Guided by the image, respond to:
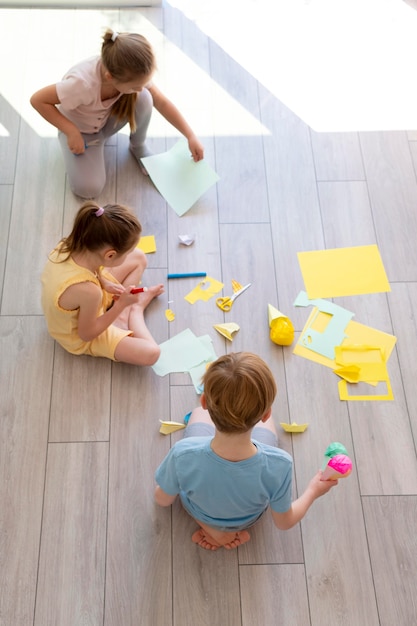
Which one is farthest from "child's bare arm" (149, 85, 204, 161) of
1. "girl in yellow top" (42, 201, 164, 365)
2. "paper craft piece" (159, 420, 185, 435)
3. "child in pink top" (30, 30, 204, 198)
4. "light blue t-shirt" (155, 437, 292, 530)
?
"light blue t-shirt" (155, 437, 292, 530)

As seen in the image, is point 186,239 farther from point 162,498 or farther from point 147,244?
point 162,498

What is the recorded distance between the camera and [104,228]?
1.57 m

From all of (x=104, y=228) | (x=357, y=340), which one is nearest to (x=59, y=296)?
(x=104, y=228)

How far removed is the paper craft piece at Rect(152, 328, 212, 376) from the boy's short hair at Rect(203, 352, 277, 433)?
643mm

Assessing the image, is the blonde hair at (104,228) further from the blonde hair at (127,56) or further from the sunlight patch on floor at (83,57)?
the sunlight patch on floor at (83,57)

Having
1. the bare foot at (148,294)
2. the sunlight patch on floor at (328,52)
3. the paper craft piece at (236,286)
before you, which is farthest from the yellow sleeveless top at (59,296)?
the sunlight patch on floor at (328,52)

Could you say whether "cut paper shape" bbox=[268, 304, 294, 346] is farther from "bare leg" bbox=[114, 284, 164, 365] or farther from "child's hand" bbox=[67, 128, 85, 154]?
"child's hand" bbox=[67, 128, 85, 154]

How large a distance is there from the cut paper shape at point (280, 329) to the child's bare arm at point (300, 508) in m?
0.44

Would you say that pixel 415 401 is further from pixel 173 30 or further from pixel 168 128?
pixel 173 30

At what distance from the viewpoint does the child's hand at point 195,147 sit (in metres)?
2.13

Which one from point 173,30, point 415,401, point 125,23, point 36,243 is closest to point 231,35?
point 173,30

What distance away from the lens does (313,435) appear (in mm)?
1823

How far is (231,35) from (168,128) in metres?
0.49

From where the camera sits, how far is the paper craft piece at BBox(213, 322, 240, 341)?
1.95 metres
